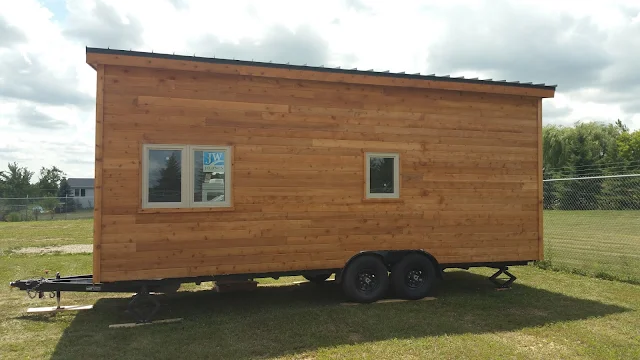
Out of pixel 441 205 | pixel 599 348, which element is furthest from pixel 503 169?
pixel 599 348

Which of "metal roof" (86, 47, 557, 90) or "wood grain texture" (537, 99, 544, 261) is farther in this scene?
"wood grain texture" (537, 99, 544, 261)

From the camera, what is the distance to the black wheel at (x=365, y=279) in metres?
7.86

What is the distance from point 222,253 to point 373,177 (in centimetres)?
289

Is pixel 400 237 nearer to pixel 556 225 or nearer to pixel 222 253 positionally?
pixel 222 253

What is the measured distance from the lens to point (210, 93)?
7.39m

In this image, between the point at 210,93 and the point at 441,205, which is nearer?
the point at 210,93

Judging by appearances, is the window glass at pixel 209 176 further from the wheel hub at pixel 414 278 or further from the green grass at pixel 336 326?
the wheel hub at pixel 414 278

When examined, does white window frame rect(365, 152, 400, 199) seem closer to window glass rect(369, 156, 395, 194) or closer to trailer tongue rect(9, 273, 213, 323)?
window glass rect(369, 156, 395, 194)

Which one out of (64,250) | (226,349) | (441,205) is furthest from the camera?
(64,250)

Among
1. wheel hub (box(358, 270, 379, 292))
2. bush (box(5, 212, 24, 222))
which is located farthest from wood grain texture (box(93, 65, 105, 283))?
bush (box(5, 212, 24, 222))

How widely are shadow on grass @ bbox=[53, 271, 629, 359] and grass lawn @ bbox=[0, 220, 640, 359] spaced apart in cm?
2

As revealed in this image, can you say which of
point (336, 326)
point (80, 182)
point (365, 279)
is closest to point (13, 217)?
point (365, 279)

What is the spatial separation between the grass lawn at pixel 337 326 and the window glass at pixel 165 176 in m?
1.88

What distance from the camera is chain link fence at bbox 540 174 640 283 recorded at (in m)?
10.6
